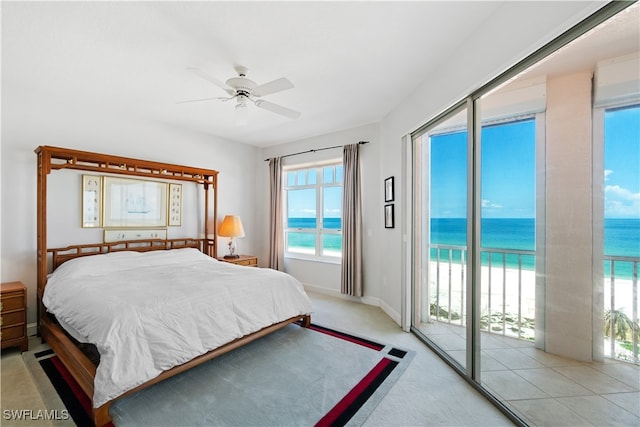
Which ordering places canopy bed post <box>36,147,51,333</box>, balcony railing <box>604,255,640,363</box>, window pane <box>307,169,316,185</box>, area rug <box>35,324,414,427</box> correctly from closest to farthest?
balcony railing <box>604,255,640,363</box>, area rug <box>35,324,414,427</box>, canopy bed post <box>36,147,51,333</box>, window pane <box>307,169,316,185</box>

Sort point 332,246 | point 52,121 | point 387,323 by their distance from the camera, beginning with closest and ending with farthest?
point 52,121, point 387,323, point 332,246

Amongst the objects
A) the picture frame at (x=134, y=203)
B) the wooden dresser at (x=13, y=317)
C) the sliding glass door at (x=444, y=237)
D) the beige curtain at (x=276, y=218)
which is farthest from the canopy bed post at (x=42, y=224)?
the sliding glass door at (x=444, y=237)

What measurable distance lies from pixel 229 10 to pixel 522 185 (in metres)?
2.30

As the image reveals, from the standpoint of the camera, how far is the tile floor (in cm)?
142

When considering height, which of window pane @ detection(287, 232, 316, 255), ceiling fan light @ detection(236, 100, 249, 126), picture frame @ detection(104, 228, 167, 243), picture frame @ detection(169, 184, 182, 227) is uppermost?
ceiling fan light @ detection(236, 100, 249, 126)

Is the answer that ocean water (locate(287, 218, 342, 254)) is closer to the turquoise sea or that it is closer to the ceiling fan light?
the turquoise sea

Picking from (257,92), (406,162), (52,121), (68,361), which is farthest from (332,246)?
(52,121)

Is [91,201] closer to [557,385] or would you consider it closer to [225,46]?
[225,46]

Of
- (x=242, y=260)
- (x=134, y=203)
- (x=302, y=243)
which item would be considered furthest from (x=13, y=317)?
(x=302, y=243)

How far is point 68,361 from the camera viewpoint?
2.17 m

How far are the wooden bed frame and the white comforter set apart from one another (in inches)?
4.4

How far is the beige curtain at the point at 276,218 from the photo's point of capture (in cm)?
521

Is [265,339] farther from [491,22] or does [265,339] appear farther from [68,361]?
[491,22]

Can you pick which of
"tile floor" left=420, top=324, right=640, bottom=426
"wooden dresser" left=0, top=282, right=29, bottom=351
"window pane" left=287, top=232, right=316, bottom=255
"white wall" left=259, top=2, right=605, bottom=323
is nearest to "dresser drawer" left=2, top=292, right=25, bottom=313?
"wooden dresser" left=0, top=282, right=29, bottom=351
